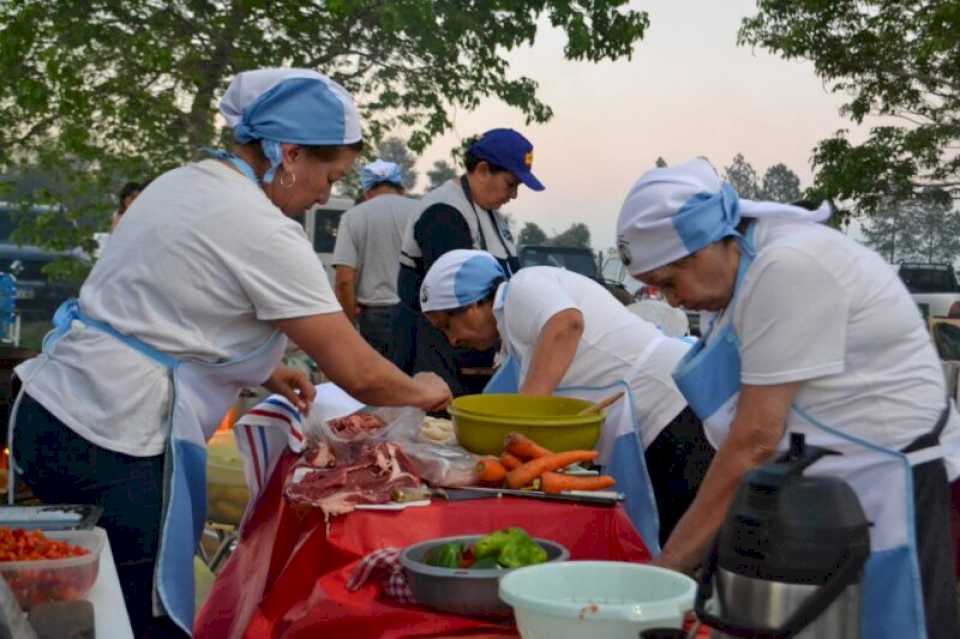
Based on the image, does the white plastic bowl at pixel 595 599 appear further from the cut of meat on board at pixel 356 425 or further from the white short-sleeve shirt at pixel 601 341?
the white short-sleeve shirt at pixel 601 341

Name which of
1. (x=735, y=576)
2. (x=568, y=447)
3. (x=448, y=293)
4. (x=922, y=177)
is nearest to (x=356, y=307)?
(x=448, y=293)

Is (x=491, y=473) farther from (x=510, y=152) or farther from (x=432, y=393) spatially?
(x=510, y=152)

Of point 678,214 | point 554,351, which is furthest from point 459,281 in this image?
point 678,214

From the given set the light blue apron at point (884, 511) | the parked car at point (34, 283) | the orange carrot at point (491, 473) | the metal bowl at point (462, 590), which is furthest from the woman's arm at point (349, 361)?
the parked car at point (34, 283)

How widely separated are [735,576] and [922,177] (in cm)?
2043

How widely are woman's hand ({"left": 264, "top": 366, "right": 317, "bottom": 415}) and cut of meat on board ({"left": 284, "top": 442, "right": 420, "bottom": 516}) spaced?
494mm

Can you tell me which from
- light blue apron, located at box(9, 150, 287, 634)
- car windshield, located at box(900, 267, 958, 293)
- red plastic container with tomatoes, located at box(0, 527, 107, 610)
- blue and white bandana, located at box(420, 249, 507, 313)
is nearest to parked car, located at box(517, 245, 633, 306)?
car windshield, located at box(900, 267, 958, 293)

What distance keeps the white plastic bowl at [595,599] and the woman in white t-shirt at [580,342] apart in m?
1.86

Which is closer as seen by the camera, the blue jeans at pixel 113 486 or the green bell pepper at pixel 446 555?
the green bell pepper at pixel 446 555

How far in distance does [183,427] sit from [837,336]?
4.70 feet

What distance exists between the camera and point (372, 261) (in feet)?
25.2

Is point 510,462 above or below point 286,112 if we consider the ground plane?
below

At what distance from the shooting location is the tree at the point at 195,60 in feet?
44.5

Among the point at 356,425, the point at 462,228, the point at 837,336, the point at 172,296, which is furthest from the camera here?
the point at 462,228
